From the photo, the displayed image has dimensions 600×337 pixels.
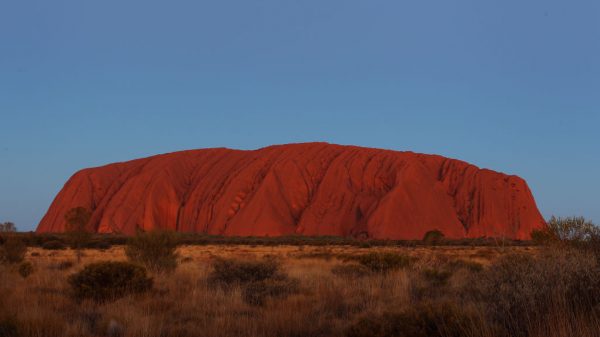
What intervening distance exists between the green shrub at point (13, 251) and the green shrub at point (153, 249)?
175 inches

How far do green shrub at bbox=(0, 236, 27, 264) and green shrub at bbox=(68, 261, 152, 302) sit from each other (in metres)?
9.64

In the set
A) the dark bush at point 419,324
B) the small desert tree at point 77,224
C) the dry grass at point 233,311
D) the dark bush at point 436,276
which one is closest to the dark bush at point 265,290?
the dry grass at point 233,311

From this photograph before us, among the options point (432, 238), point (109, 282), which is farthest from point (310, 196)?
point (109, 282)

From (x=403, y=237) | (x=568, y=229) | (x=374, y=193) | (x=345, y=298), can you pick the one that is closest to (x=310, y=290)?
(x=345, y=298)

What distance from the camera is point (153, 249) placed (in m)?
16.9

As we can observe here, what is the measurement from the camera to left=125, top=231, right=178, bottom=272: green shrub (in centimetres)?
1645

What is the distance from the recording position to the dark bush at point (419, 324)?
5594 millimetres

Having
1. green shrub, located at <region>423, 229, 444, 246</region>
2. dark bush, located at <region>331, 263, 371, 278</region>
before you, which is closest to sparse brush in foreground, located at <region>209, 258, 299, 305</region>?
dark bush, located at <region>331, 263, 371, 278</region>

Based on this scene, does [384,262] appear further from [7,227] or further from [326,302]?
[7,227]

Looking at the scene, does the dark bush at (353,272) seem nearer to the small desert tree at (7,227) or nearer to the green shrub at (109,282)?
the green shrub at (109,282)

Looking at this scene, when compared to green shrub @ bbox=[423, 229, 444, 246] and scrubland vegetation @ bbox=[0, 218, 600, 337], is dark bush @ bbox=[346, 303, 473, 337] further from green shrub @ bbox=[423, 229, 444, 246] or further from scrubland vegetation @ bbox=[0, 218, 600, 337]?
green shrub @ bbox=[423, 229, 444, 246]

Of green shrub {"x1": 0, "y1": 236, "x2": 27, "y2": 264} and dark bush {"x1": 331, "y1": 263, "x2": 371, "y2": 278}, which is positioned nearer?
dark bush {"x1": 331, "y1": 263, "x2": 371, "y2": 278}

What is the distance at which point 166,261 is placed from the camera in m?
16.3

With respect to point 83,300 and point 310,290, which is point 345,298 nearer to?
point 310,290
